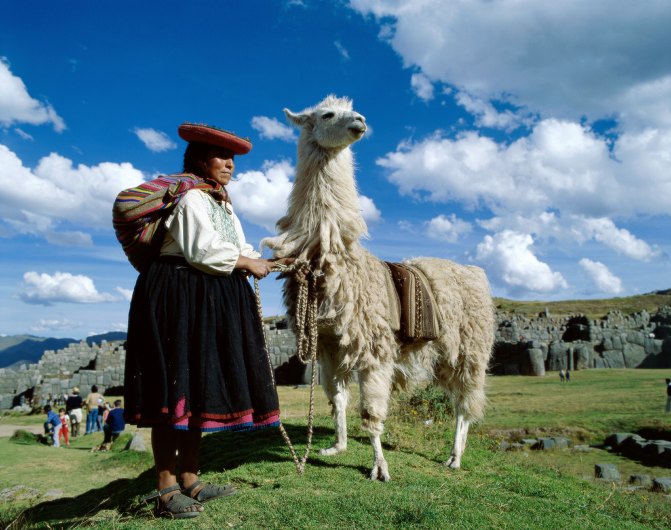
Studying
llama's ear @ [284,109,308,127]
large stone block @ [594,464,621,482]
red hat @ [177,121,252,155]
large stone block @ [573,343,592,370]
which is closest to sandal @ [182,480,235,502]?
red hat @ [177,121,252,155]

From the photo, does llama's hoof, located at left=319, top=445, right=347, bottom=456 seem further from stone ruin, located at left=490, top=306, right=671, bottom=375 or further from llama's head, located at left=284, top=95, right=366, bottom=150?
stone ruin, located at left=490, top=306, right=671, bottom=375

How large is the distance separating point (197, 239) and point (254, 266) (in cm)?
51

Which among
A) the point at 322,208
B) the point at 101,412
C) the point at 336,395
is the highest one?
the point at 322,208

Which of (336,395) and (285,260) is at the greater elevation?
(285,260)

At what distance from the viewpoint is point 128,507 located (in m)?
4.30

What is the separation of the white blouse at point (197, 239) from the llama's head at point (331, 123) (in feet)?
5.19

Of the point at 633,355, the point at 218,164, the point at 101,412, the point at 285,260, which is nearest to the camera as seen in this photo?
the point at 218,164

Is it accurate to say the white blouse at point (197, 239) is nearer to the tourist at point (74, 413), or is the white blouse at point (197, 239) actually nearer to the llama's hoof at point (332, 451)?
the llama's hoof at point (332, 451)

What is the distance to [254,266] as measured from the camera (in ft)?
12.1

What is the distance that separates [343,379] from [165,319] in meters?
2.39

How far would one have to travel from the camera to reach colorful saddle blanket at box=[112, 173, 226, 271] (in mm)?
3326

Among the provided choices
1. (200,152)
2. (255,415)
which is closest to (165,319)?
(255,415)

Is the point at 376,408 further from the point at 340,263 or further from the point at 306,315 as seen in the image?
the point at 340,263

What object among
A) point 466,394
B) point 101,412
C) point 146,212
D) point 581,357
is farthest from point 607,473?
point 581,357
